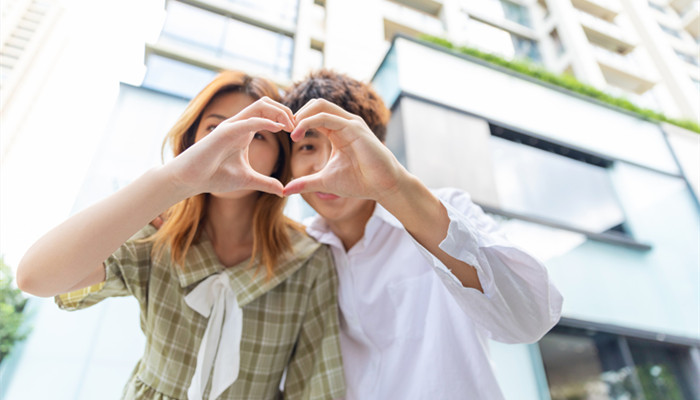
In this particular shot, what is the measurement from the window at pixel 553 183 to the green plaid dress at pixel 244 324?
2.83m

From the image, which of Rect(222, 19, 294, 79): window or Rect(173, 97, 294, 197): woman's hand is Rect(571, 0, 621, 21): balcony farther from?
Rect(173, 97, 294, 197): woman's hand

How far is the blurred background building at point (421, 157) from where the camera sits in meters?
1.74

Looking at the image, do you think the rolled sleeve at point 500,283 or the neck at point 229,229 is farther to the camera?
the neck at point 229,229

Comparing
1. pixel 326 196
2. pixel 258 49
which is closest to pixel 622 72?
pixel 258 49

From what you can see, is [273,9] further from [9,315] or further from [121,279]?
[121,279]

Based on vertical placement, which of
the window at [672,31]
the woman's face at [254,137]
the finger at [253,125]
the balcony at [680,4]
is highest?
the balcony at [680,4]

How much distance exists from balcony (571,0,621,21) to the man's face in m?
14.0

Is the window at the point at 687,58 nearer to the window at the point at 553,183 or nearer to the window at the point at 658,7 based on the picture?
the window at the point at 658,7

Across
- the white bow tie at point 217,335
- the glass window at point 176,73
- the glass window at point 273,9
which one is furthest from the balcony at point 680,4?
the white bow tie at point 217,335

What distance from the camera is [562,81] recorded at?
462 centimetres

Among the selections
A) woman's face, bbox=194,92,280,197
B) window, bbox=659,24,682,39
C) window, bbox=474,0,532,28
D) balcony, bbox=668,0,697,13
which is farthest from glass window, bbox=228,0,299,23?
balcony, bbox=668,0,697,13

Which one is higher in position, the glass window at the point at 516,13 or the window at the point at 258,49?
the glass window at the point at 516,13

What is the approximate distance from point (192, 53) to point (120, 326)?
14.4ft

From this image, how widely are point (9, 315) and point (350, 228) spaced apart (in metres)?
2.01
